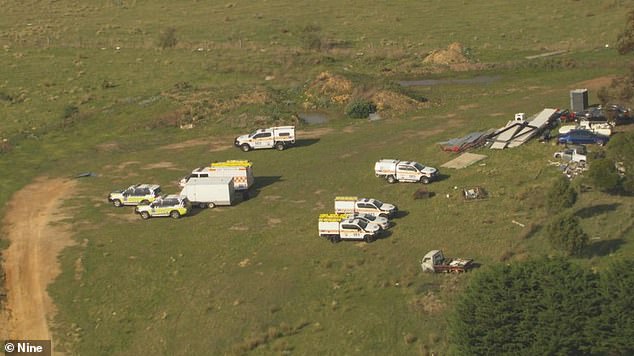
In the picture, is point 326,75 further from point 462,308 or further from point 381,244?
point 462,308

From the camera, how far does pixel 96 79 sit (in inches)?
4363

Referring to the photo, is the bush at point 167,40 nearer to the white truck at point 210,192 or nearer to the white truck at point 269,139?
the white truck at point 269,139

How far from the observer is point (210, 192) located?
64.0 meters

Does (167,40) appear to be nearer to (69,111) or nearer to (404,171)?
(69,111)

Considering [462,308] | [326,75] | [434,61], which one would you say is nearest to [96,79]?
[326,75]

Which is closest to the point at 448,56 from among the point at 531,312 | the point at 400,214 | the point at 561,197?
the point at 400,214

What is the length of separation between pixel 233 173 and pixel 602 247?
26052 mm

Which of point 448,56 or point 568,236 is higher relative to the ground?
point 448,56

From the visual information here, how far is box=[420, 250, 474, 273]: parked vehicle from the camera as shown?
4919 cm

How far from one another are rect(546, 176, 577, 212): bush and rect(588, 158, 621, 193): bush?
2517 millimetres

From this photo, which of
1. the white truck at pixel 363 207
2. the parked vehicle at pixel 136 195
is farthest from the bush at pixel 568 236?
the parked vehicle at pixel 136 195

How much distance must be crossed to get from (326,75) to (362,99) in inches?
306

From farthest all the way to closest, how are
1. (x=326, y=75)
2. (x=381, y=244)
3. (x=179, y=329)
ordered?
(x=326, y=75)
(x=381, y=244)
(x=179, y=329)

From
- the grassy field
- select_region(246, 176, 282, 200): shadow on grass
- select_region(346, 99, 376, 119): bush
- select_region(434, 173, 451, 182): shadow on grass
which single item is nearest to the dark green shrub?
the grassy field
